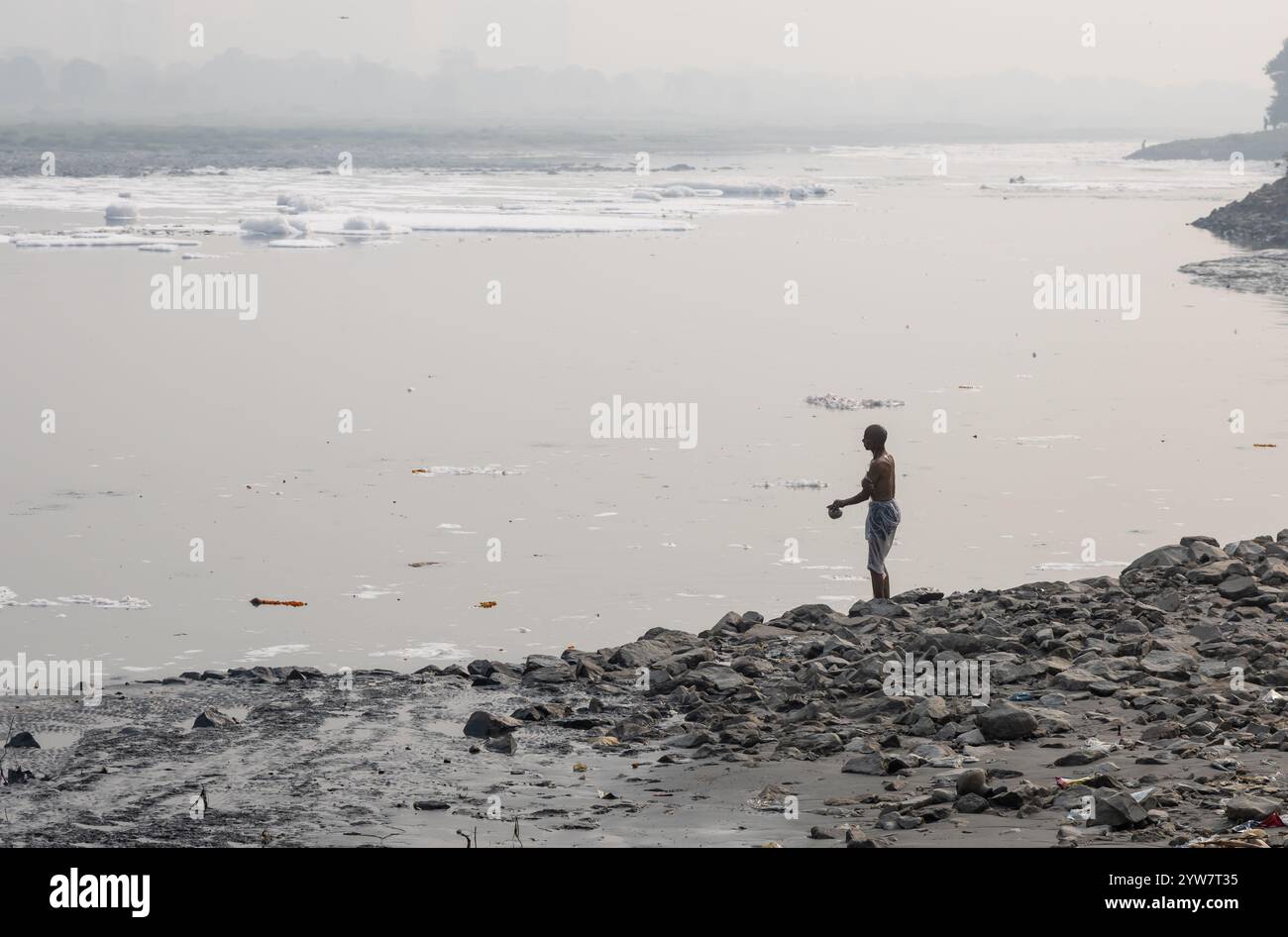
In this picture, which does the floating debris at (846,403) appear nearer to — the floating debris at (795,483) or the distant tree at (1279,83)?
the floating debris at (795,483)

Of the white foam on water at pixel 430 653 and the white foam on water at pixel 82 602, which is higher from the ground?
the white foam on water at pixel 82 602

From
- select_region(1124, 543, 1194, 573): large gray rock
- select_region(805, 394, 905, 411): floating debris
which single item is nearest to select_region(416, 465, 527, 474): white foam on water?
select_region(805, 394, 905, 411): floating debris

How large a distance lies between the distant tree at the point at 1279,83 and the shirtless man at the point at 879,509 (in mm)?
155652

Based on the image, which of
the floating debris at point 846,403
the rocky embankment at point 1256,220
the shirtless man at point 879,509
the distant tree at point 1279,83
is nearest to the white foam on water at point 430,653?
the shirtless man at point 879,509

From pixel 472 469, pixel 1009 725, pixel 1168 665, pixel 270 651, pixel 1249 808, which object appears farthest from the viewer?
pixel 472 469

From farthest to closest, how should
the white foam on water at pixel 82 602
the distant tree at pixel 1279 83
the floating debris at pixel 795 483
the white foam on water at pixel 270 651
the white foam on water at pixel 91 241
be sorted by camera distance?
the distant tree at pixel 1279 83 < the white foam on water at pixel 91 241 < the floating debris at pixel 795 483 < the white foam on water at pixel 82 602 < the white foam on water at pixel 270 651

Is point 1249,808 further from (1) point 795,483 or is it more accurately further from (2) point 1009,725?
(1) point 795,483

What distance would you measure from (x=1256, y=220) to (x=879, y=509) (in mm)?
42055

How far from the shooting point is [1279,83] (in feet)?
508

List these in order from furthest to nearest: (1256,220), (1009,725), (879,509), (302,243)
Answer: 1. (1256,220)
2. (302,243)
3. (879,509)
4. (1009,725)

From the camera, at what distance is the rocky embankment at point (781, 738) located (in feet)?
24.6

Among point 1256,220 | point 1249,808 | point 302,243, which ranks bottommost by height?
point 1249,808

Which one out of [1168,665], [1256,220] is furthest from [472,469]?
[1256,220]

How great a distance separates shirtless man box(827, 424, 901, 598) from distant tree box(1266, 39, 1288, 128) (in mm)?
155652
